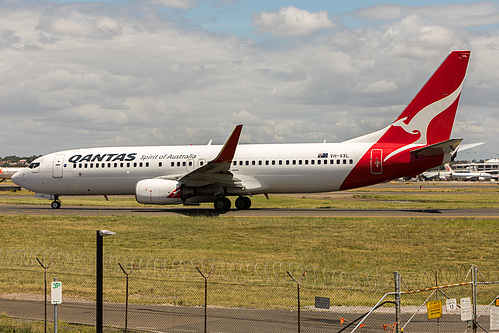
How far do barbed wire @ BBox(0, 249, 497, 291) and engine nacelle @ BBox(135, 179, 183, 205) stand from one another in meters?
12.8

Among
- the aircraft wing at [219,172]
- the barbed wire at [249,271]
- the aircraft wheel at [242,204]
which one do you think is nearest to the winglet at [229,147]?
the aircraft wing at [219,172]

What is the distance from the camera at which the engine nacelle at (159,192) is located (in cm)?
3697

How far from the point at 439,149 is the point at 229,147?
12.2 meters

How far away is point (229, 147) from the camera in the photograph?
34906mm

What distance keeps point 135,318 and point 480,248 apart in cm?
1572

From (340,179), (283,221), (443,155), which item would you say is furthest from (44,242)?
(443,155)

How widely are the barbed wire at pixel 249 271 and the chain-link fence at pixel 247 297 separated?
0.04 meters

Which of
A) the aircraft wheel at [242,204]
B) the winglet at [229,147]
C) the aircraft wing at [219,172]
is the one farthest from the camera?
the aircraft wheel at [242,204]

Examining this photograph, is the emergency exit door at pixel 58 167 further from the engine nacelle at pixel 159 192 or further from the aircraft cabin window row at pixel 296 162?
the aircraft cabin window row at pixel 296 162

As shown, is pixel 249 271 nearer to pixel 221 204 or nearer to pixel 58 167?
pixel 221 204

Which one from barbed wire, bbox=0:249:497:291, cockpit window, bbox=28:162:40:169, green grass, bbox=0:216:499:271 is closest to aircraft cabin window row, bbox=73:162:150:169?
cockpit window, bbox=28:162:40:169

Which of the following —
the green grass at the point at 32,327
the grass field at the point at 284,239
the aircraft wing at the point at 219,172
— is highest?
the aircraft wing at the point at 219,172

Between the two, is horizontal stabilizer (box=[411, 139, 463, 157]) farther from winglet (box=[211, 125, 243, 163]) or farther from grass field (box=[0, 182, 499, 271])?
winglet (box=[211, 125, 243, 163])

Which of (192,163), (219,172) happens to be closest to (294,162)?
(219,172)
